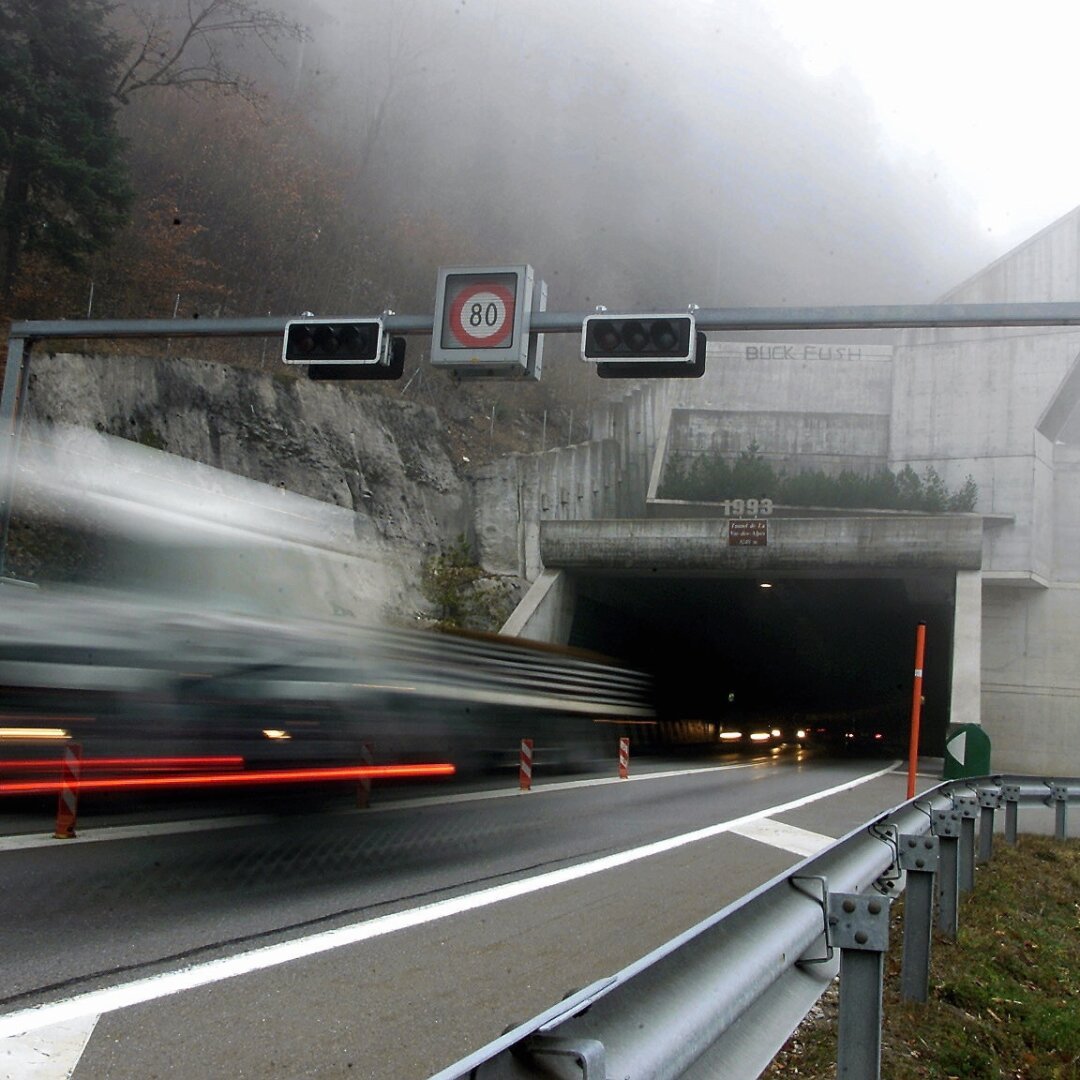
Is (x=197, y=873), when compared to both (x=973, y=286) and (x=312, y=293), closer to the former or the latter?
(x=312, y=293)

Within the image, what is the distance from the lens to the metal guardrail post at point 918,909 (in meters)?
5.72

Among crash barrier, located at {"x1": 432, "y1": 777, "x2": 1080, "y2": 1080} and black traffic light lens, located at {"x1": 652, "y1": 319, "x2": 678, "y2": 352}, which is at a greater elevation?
black traffic light lens, located at {"x1": 652, "y1": 319, "x2": 678, "y2": 352}

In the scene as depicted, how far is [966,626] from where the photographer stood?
36.1 metres

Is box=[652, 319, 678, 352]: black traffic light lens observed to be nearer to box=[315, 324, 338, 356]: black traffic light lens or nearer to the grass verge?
box=[315, 324, 338, 356]: black traffic light lens

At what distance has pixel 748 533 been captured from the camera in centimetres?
3734

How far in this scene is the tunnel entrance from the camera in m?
41.4

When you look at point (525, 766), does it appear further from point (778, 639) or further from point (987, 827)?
point (778, 639)

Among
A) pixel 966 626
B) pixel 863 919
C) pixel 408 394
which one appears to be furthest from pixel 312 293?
pixel 863 919

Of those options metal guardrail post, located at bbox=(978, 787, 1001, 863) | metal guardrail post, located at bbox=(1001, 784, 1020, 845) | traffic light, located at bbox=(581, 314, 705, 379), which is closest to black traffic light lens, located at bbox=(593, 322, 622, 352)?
traffic light, located at bbox=(581, 314, 705, 379)

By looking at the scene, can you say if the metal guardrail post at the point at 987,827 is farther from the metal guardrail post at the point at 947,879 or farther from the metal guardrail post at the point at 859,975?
the metal guardrail post at the point at 859,975

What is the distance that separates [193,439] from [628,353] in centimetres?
2287

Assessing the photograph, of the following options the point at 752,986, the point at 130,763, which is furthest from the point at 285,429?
the point at 752,986

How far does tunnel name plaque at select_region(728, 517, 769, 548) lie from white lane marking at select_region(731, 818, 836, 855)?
22728 mm

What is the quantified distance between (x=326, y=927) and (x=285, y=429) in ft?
102
